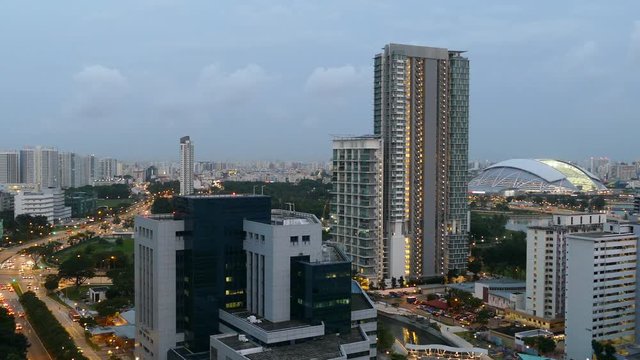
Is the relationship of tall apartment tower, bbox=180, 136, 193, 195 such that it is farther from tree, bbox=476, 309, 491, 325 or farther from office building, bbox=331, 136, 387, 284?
tree, bbox=476, 309, 491, 325

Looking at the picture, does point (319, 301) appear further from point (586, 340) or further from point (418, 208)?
point (418, 208)

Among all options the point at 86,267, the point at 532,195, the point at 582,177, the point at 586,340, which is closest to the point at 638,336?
the point at 586,340

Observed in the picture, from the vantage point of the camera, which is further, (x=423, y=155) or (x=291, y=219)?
(x=423, y=155)

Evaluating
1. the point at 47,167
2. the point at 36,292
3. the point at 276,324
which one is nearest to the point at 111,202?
the point at 47,167

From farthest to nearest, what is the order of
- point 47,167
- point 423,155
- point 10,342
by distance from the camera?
point 47,167 → point 423,155 → point 10,342

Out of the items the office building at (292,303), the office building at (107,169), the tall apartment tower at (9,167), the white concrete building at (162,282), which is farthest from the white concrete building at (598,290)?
the office building at (107,169)

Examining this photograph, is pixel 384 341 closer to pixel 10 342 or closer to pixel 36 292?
pixel 10 342

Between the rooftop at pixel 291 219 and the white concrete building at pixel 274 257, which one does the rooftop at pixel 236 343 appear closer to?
the white concrete building at pixel 274 257
